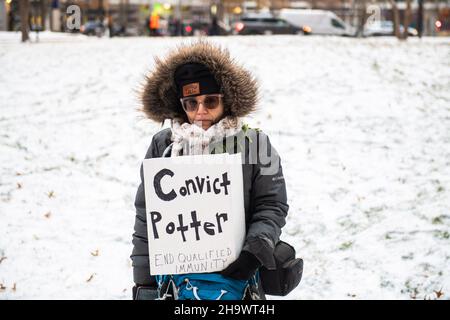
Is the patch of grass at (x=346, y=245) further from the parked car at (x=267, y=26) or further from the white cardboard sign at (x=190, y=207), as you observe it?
the parked car at (x=267, y=26)

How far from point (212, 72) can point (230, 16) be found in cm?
6679

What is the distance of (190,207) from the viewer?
9.01 feet

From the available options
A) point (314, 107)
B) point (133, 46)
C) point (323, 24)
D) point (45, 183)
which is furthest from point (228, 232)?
point (323, 24)

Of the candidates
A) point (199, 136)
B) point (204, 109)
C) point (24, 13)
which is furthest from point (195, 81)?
point (24, 13)

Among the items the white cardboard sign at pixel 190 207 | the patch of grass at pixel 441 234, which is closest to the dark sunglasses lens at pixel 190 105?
the white cardboard sign at pixel 190 207

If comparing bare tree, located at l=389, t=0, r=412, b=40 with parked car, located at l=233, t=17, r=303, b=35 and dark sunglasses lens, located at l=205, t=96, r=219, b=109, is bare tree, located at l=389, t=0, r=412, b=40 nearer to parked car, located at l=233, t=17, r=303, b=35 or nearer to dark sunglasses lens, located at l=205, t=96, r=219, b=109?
→ parked car, located at l=233, t=17, r=303, b=35

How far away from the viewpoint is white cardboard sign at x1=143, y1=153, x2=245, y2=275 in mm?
2703

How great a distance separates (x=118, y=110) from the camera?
1168 centimetres

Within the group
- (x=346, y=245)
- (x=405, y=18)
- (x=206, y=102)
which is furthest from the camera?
(x=405, y=18)

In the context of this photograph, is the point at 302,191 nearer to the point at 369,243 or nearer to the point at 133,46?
the point at 369,243

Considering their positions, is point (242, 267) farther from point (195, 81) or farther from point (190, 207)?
point (195, 81)

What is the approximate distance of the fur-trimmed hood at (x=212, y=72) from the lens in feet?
9.69

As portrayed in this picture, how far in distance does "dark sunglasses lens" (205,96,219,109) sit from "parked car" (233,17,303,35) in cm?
2954
